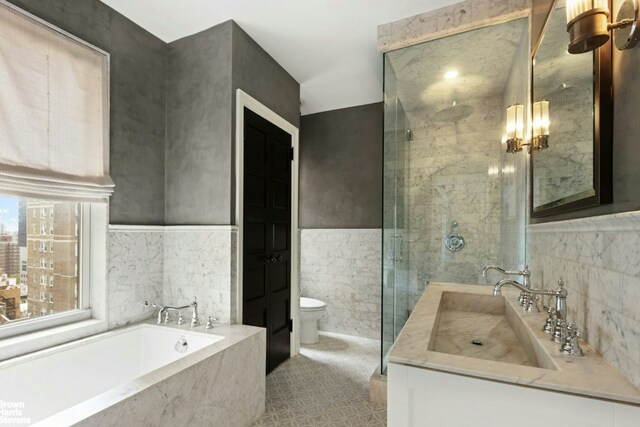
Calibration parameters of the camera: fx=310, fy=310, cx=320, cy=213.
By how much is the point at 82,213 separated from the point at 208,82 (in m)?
1.28

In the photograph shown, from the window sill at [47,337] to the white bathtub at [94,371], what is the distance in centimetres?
7

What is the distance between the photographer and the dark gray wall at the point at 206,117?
7.39 ft

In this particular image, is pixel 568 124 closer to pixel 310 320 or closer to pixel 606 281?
pixel 606 281

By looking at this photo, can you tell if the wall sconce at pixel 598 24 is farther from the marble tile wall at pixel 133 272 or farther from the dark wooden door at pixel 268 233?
the marble tile wall at pixel 133 272

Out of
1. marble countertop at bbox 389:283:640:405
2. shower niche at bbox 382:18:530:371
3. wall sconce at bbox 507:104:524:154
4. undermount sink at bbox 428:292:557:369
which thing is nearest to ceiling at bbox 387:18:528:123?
shower niche at bbox 382:18:530:371

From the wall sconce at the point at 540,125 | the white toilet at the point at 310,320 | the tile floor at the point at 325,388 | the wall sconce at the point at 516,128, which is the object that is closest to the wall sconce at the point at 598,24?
the wall sconce at the point at 540,125

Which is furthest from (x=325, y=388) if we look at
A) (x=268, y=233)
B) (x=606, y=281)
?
(x=606, y=281)

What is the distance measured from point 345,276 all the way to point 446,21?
2.68 meters

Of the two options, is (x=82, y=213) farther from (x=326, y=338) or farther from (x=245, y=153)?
(x=326, y=338)

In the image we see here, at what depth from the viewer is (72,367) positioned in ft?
5.87

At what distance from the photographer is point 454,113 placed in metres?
3.00

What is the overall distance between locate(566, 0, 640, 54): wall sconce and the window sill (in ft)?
9.05

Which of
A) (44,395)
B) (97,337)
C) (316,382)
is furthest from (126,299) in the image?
(316,382)

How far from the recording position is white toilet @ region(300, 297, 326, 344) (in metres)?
3.31
